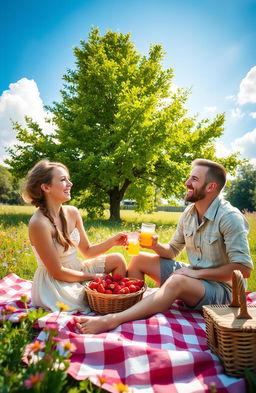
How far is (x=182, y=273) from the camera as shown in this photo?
2.81 meters

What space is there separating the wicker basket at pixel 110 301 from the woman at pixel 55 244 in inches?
7.8

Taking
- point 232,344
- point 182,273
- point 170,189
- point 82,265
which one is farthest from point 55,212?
point 170,189

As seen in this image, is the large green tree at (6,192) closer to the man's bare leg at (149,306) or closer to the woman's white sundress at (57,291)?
the woman's white sundress at (57,291)

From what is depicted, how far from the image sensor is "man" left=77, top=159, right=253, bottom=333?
2.56 m

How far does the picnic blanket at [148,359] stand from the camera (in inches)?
74.9

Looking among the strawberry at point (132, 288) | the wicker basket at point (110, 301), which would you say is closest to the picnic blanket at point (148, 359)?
the wicker basket at point (110, 301)

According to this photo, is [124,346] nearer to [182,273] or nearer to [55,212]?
[182,273]

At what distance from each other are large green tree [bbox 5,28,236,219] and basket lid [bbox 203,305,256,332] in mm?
8096

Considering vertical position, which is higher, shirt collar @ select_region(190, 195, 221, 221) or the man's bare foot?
shirt collar @ select_region(190, 195, 221, 221)

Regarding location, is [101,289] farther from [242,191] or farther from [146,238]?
[242,191]

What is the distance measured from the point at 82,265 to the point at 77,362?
4.32 ft

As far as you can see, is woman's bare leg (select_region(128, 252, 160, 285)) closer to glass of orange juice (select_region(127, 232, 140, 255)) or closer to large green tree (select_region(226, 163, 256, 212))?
glass of orange juice (select_region(127, 232, 140, 255))

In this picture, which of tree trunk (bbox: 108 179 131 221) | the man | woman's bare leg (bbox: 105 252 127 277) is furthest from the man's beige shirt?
tree trunk (bbox: 108 179 131 221)

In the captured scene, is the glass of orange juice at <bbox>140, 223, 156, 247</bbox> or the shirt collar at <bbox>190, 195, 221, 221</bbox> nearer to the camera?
the shirt collar at <bbox>190, 195, 221, 221</bbox>
